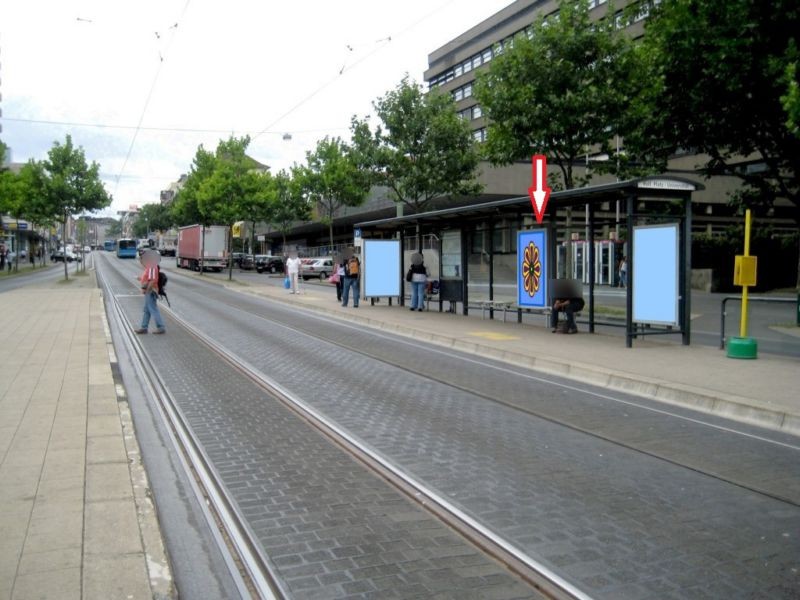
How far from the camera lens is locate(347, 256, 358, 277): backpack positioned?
2264 cm

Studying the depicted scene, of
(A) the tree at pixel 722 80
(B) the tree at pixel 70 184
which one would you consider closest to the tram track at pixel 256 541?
(A) the tree at pixel 722 80

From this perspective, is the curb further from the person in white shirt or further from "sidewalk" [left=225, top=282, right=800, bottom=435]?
the person in white shirt

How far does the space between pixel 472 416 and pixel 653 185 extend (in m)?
6.52

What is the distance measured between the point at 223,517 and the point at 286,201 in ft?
181

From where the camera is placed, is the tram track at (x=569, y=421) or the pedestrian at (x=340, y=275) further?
the pedestrian at (x=340, y=275)

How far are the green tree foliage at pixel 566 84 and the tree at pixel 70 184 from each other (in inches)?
968

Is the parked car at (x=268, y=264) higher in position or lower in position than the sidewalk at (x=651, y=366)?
higher

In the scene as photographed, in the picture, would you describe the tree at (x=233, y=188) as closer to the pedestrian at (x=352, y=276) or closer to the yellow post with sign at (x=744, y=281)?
the pedestrian at (x=352, y=276)

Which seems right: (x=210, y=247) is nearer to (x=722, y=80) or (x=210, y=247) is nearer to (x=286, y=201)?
(x=286, y=201)

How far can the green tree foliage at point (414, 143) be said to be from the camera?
31.2 metres

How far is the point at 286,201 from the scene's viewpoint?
5847 centimetres

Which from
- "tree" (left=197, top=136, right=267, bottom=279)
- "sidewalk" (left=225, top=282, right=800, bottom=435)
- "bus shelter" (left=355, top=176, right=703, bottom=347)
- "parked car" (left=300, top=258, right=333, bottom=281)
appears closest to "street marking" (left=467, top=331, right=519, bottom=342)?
"sidewalk" (left=225, top=282, right=800, bottom=435)

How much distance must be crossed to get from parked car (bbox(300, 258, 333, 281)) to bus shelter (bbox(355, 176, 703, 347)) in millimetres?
27475

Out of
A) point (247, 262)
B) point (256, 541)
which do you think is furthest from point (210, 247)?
point (256, 541)
